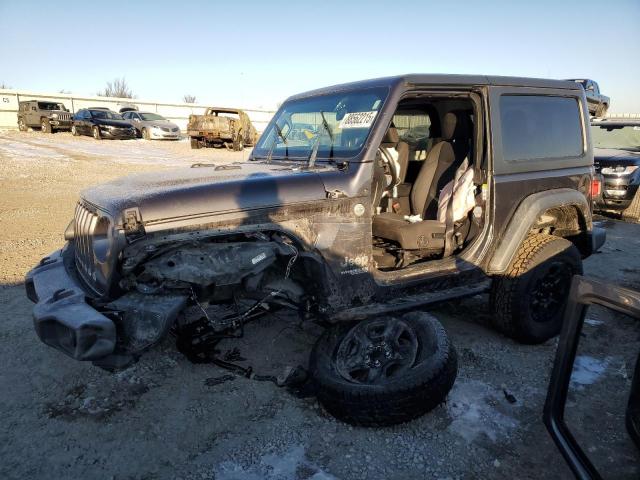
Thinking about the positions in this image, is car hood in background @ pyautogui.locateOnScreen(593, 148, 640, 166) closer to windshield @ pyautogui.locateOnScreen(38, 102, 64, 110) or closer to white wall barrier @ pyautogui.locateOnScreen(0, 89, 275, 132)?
white wall barrier @ pyautogui.locateOnScreen(0, 89, 275, 132)

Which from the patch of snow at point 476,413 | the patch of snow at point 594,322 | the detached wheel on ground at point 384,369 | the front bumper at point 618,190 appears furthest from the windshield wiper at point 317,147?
the front bumper at point 618,190

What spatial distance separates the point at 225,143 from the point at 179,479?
18667mm

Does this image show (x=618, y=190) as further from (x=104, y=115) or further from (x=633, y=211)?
(x=104, y=115)

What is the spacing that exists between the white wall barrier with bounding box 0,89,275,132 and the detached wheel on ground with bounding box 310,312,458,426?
26.6 meters

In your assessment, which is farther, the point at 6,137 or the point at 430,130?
the point at 6,137

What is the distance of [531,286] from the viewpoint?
3.73 metres

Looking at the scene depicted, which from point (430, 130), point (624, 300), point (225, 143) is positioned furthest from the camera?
point (225, 143)

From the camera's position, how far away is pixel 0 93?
28797 mm

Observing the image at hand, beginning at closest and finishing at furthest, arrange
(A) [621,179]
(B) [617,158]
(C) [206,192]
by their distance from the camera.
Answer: (C) [206,192]
(A) [621,179]
(B) [617,158]

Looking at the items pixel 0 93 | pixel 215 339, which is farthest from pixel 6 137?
pixel 215 339

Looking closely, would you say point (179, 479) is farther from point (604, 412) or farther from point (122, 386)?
point (604, 412)

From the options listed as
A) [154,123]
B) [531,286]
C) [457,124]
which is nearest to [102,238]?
[457,124]

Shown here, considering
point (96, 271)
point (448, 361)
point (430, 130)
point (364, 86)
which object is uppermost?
point (364, 86)

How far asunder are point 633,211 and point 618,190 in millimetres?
1005
